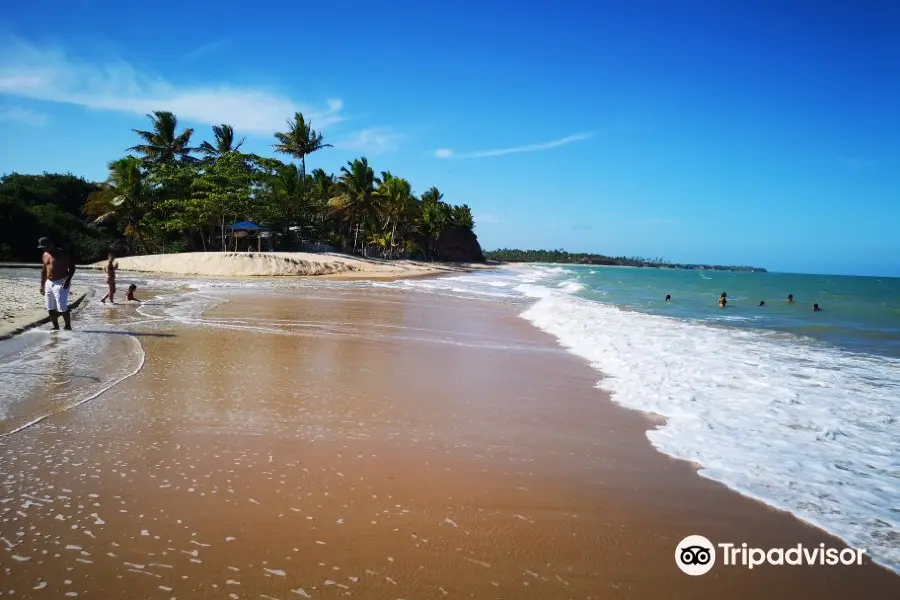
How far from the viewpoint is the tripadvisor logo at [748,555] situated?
9.64 ft

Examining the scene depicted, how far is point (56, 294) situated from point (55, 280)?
0.25 meters

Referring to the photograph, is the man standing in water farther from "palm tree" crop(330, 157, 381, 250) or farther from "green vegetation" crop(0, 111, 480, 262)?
"palm tree" crop(330, 157, 381, 250)

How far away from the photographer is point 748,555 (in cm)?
303

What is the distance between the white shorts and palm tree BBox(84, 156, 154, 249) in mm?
30889

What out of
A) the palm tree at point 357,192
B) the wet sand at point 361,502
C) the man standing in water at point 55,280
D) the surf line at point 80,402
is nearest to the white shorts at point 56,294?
the man standing in water at point 55,280

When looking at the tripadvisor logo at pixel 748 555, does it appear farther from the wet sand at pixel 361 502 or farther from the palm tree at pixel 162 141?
the palm tree at pixel 162 141

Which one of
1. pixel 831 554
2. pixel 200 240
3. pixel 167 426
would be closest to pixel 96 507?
pixel 167 426

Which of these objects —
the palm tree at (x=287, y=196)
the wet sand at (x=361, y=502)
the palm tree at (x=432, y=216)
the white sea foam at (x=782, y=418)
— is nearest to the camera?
the wet sand at (x=361, y=502)

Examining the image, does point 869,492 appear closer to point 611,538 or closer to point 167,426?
point 611,538

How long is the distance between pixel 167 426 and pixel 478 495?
2700 mm

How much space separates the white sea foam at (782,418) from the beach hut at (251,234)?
3055 centimetres

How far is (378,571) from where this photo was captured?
258cm

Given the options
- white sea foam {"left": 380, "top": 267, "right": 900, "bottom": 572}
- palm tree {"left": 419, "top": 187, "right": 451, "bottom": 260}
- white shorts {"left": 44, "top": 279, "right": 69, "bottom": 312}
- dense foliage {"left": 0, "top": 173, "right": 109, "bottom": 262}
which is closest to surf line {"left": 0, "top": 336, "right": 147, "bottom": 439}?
white shorts {"left": 44, "top": 279, "right": 69, "bottom": 312}

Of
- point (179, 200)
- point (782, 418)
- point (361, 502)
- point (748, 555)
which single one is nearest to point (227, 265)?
point (179, 200)
